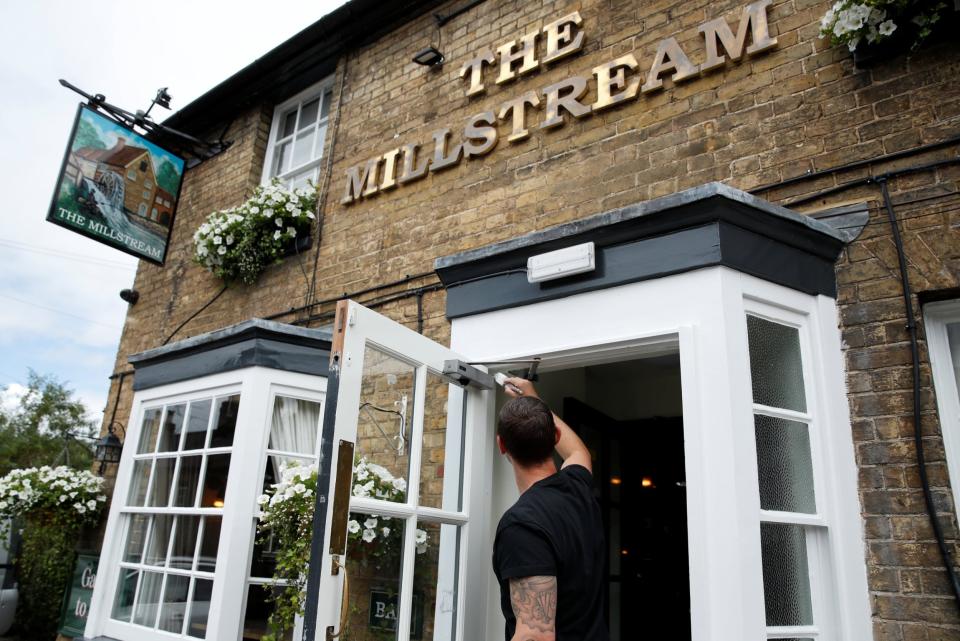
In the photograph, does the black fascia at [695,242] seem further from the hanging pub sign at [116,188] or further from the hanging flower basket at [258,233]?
the hanging pub sign at [116,188]

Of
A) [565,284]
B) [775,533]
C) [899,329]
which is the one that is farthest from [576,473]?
[899,329]

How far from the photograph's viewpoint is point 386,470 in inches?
108

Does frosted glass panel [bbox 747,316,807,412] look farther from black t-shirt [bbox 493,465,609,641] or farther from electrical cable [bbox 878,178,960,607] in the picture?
black t-shirt [bbox 493,465,609,641]

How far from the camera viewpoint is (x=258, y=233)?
5.88m

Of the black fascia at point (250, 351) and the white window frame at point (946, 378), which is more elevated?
the black fascia at point (250, 351)

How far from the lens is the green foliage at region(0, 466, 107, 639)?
583 cm

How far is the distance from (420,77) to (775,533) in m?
4.44

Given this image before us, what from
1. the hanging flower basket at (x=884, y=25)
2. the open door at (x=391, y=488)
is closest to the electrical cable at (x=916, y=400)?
the hanging flower basket at (x=884, y=25)

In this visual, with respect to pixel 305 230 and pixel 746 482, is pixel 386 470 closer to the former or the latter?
pixel 746 482

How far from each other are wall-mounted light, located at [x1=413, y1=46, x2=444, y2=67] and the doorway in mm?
2802

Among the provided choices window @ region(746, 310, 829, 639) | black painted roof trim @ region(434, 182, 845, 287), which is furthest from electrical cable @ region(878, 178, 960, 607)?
window @ region(746, 310, 829, 639)

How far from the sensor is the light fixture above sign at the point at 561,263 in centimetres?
301

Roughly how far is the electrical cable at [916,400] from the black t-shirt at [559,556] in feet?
4.40

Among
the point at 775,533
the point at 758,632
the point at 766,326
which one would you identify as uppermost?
the point at 766,326
